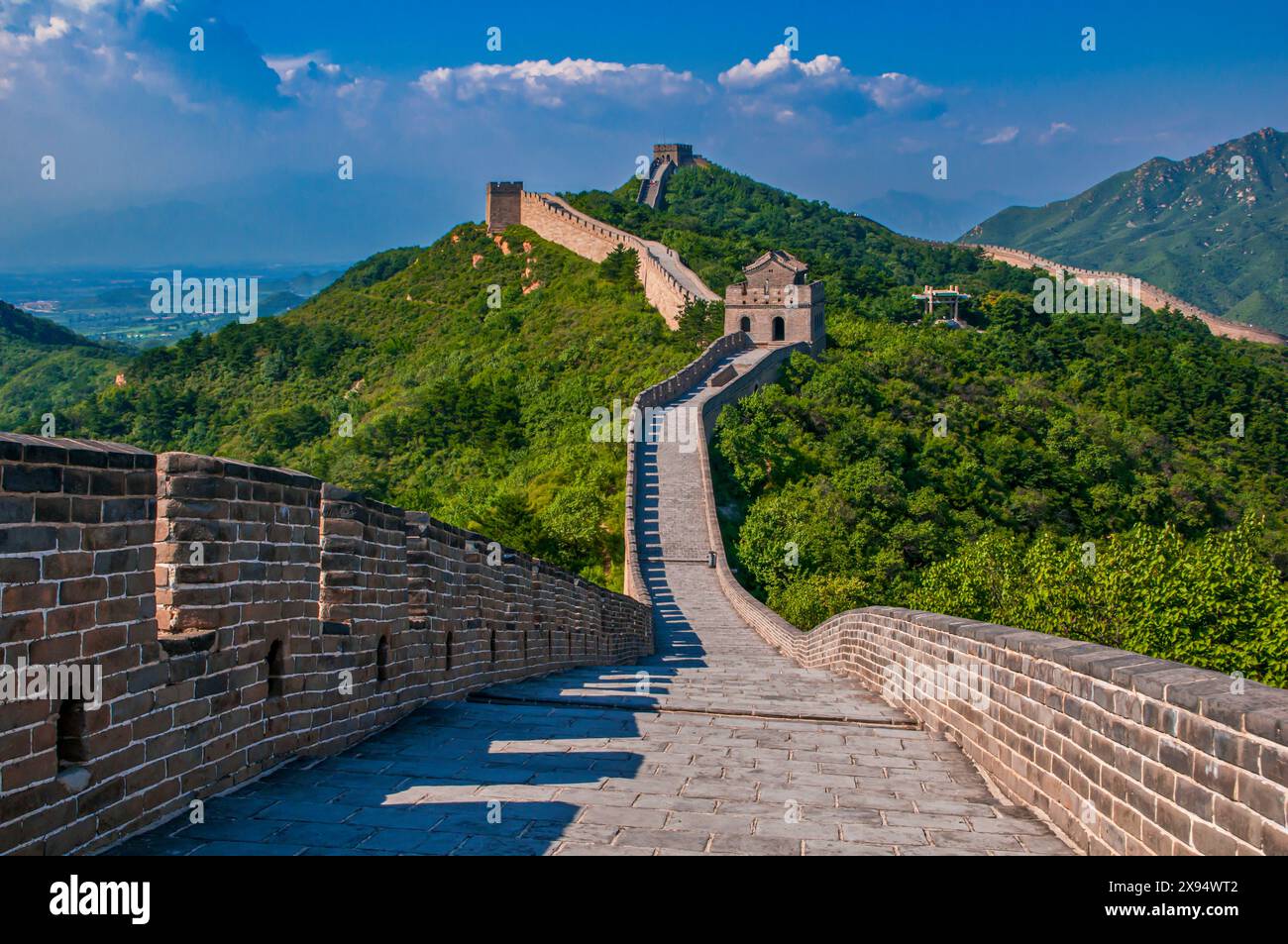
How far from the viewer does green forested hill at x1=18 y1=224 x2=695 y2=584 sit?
109 ft

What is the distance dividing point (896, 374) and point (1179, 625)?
97.7 ft

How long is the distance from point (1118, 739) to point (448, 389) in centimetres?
4434

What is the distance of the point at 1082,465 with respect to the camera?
4203cm

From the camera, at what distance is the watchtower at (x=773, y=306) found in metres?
47.8

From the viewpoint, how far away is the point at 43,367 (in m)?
76.0

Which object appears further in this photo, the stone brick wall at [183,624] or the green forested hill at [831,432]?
the green forested hill at [831,432]

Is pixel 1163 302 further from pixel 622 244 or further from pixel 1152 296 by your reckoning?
pixel 622 244

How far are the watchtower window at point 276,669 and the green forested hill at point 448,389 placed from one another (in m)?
21.7

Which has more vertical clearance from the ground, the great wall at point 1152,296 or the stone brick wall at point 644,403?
the great wall at point 1152,296

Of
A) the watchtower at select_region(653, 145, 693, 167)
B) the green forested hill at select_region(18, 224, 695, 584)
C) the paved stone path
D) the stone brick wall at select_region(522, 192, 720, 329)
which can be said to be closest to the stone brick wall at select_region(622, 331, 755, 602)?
the green forested hill at select_region(18, 224, 695, 584)

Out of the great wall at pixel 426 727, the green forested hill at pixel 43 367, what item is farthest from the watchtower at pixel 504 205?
the great wall at pixel 426 727

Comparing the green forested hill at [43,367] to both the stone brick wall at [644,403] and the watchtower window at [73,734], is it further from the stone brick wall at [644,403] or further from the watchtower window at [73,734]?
the watchtower window at [73,734]

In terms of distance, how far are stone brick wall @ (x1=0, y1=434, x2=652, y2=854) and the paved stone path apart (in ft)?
0.71

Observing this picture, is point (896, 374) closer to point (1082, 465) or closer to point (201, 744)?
point (1082, 465)
